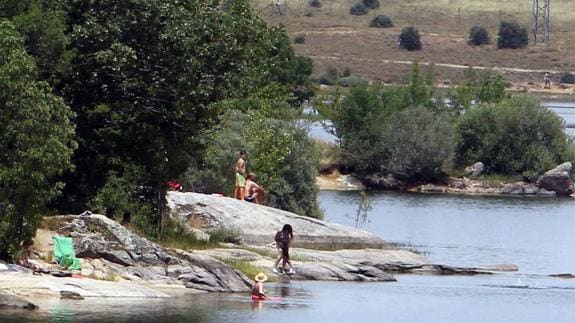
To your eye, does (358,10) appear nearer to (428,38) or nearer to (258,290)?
(428,38)

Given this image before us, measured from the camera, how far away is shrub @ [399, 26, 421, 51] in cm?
15212

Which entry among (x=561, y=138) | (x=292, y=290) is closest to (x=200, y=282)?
(x=292, y=290)

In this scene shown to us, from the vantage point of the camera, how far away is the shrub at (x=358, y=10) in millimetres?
169125

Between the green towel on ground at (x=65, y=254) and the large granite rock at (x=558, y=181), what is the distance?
55378mm

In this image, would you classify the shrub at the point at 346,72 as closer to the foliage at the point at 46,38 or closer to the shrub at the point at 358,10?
the shrub at the point at 358,10

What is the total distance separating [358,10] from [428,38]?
14.4m

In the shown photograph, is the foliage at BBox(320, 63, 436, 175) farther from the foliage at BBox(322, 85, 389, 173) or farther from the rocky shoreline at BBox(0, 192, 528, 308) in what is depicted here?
the rocky shoreline at BBox(0, 192, 528, 308)

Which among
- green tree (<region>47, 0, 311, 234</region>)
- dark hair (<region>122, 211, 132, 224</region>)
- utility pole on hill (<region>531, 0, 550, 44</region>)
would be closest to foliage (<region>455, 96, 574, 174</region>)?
green tree (<region>47, 0, 311, 234</region>)

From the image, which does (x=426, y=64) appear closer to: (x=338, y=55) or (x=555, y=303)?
(x=338, y=55)

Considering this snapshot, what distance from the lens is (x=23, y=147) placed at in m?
31.8

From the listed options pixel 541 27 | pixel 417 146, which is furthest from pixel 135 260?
pixel 541 27

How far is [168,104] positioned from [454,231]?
83.5ft

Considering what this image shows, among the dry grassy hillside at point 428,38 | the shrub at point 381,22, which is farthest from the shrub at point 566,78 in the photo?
the shrub at point 381,22

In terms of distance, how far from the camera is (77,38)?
3638 centimetres
